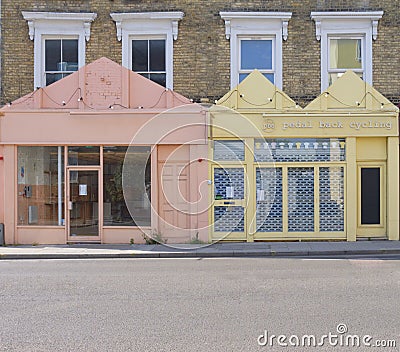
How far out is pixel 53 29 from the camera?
17.3 metres

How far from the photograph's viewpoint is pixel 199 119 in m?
16.5

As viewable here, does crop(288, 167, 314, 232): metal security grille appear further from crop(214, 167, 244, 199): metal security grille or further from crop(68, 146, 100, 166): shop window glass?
crop(68, 146, 100, 166): shop window glass

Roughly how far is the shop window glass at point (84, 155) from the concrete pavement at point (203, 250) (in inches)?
96.1

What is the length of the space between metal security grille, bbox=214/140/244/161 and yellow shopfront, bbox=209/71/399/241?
0.09 ft

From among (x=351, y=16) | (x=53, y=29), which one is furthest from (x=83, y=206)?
(x=351, y=16)

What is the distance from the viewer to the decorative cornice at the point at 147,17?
17094 millimetres

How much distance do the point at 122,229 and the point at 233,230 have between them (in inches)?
126

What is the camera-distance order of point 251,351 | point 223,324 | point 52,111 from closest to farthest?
point 251,351, point 223,324, point 52,111

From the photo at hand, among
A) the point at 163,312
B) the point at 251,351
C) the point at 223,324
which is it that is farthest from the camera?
the point at 163,312

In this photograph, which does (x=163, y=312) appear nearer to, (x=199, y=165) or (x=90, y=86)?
(x=199, y=165)

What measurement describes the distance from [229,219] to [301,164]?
261cm

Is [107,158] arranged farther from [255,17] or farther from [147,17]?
[255,17]

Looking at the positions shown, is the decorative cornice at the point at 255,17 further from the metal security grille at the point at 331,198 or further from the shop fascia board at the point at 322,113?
the metal security grille at the point at 331,198

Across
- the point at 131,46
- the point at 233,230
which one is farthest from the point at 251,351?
the point at 131,46
